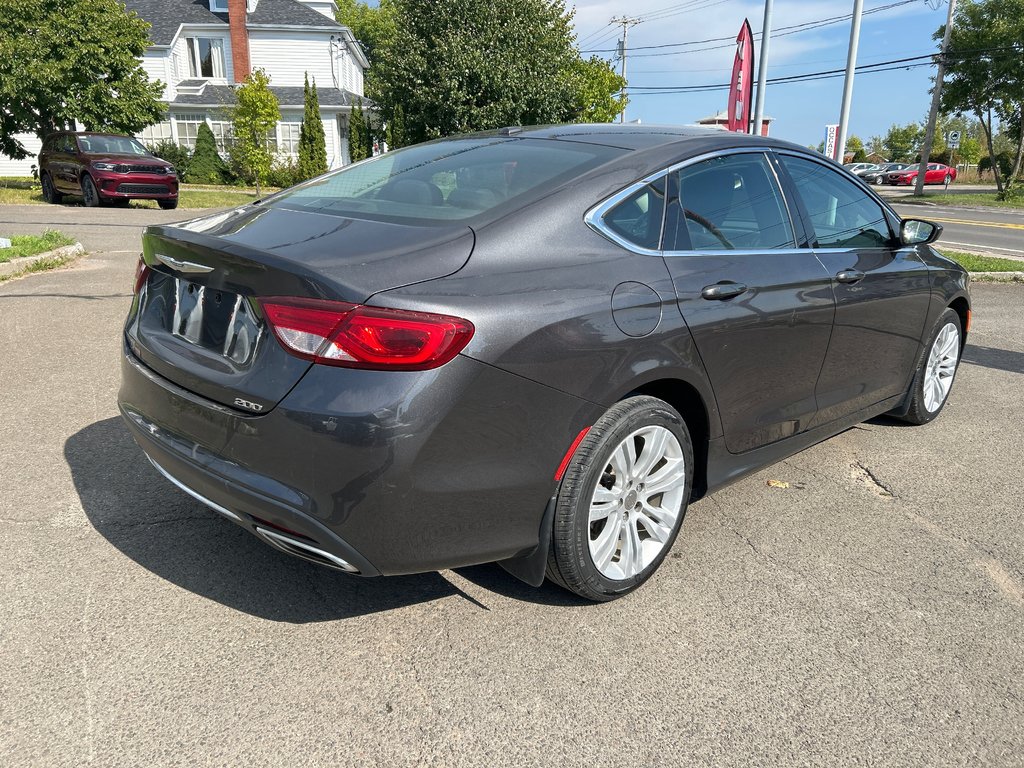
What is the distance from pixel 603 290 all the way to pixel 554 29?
22.6 m

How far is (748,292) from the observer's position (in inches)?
127

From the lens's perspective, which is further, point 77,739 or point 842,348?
point 842,348

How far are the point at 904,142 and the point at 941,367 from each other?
301ft

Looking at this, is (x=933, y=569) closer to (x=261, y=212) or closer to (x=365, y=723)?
(x=365, y=723)

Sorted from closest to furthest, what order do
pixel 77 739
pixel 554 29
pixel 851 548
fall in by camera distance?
pixel 77 739 → pixel 851 548 → pixel 554 29

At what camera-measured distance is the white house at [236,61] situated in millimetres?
37719

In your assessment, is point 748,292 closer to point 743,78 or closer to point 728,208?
point 728,208

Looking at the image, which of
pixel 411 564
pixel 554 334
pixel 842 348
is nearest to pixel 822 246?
pixel 842 348

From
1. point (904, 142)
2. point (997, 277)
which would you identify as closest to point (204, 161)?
point (997, 277)

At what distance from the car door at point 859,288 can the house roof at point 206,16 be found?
1532 inches

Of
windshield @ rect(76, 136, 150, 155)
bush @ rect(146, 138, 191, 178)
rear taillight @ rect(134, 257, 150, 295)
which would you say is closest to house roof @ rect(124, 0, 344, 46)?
bush @ rect(146, 138, 191, 178)

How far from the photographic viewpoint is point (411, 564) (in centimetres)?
248

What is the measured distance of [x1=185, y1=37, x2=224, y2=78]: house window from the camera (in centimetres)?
3891

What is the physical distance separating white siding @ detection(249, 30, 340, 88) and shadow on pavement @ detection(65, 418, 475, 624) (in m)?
39.3
